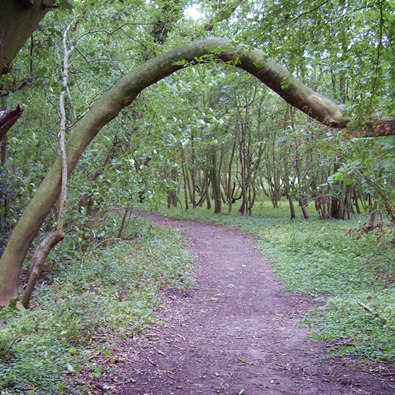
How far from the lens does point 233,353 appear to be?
4.83m

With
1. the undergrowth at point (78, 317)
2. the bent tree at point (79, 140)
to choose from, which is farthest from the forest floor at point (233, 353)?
the bent tree at point (79, 140)

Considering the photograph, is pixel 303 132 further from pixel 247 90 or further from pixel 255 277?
pixel 247 90

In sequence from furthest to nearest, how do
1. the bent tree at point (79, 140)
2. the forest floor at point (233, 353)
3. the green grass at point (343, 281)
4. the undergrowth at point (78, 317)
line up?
the bent tree at point (79, 140)
the green grass at point (343, 281)
the forest floor at point (233, 353)
the undergrowth at point (78, 317)

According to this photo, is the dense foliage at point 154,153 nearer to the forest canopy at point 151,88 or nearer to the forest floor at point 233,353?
the forest canopy at point 151,88

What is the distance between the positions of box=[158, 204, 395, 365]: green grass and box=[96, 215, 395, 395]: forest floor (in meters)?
0.28

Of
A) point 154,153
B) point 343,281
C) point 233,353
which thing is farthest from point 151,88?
point 343,281

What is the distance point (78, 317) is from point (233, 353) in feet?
6.16

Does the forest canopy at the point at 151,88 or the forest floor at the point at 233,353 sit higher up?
the forest canopy at the point at 151,88

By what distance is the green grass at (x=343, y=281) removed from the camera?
15.6ft

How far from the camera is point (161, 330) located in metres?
5.50

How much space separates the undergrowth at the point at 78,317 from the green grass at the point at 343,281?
2.47 metres

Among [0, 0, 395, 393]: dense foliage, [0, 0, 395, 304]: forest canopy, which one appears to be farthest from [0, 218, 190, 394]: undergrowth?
[0, 0, 395, 304]: forest canopy

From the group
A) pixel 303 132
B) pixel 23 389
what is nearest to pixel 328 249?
pixel 303 132

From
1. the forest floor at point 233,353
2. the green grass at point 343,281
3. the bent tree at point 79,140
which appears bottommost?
the forest floor at point 233,353
